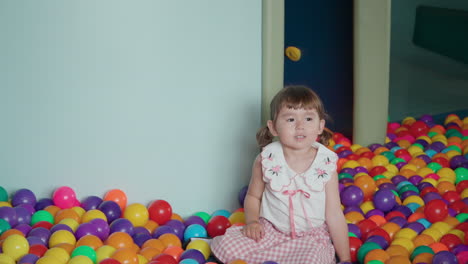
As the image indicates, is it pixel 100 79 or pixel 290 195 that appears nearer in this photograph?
pixel 290 195

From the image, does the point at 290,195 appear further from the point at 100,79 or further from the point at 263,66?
the point at 100,79

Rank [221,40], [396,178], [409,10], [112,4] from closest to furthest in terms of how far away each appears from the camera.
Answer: [112,4] → [221,40] → [396,178] → [409,10]

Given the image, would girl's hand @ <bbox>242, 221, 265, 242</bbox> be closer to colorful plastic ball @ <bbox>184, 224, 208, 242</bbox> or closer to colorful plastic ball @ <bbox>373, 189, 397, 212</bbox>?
colorful plastic ball @ <bbox>184, 224, 208, 242</bbox>

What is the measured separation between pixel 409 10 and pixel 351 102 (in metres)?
1.54

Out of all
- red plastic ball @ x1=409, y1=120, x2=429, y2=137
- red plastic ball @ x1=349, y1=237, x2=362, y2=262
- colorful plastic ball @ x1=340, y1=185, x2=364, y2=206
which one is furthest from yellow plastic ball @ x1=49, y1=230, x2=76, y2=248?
red plastic ball @ x1=409, y1=120, x2=429, y2=137

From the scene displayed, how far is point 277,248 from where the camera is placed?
183cm

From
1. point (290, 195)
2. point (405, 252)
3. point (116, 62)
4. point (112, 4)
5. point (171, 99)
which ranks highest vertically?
point (112, 4)

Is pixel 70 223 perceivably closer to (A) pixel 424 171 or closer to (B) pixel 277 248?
(B) pixel 277 248

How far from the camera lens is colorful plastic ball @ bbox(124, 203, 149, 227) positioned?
2.06 metres

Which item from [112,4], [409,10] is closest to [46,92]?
[112,4]

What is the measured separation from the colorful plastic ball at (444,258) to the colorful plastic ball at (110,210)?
1.02 meters

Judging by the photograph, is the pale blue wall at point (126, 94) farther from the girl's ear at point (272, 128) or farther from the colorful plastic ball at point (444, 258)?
the colorful plastic ball at point (444, 258)

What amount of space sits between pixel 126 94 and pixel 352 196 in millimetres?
888

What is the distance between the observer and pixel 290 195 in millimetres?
1885
